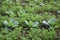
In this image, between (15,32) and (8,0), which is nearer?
(15,32)

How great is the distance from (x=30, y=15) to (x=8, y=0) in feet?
2.60

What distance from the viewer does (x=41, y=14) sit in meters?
3.54

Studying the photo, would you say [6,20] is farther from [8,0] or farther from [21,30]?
[8,0]

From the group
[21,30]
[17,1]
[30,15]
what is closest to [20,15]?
[30,15]

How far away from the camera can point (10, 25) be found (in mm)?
3016

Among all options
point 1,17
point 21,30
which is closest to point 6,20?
point 1,17

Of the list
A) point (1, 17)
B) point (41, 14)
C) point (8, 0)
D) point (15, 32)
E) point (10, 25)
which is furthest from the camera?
point (8, 0)

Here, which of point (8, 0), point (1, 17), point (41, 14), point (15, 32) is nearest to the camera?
point (15, 32)

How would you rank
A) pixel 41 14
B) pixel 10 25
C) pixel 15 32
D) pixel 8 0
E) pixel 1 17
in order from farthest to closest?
pixel 8 0
pixel 41 14
pixel 1 17
pixel 10 25
pixel 15 32

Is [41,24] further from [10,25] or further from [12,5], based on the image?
[12,5]

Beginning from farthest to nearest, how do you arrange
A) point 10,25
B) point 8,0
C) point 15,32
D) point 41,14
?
point 8,0
point 41,14
point 10,25
point 15,32

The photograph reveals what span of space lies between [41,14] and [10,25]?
80 centimetres

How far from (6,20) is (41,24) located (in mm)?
631

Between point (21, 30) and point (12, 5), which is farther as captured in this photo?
point (12, 5)
